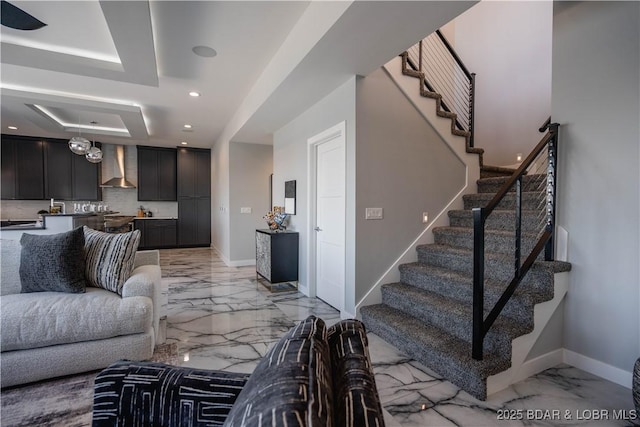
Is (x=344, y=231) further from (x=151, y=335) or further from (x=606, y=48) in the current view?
(x=606, y=48)

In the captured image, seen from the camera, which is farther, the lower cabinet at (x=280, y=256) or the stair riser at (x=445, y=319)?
the lower cabinet at (x=280, y=256)

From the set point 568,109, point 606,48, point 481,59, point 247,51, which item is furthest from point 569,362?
point 481,59

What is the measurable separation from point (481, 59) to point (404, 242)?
3.62 m

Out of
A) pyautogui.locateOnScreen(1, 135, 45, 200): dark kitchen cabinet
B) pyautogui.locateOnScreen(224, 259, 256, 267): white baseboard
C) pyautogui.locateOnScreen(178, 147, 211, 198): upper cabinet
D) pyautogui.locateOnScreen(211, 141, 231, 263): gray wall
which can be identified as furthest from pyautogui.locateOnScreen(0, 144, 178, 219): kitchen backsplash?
pyautogui.locateOnScreen(224, 259, 256, 267): white baseboard

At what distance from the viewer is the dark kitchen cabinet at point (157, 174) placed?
823cm

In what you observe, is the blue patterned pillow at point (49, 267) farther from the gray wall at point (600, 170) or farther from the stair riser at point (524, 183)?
the gray wall at point (600, 170)

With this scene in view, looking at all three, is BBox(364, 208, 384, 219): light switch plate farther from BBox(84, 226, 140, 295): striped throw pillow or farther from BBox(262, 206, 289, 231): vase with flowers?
BBox(84, 226, 140, 295): striped throw pillow

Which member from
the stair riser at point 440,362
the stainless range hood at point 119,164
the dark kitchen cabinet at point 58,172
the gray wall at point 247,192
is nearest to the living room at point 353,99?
the stair riser at point 440,362

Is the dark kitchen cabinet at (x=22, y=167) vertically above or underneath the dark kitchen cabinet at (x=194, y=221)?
above

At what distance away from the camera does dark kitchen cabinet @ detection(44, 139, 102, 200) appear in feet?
23.8

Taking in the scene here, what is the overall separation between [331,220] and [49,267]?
104 inches

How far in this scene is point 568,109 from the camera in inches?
100.0

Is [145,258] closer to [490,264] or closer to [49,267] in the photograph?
[49,267]

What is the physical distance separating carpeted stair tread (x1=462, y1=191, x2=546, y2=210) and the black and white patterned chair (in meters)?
2.89
